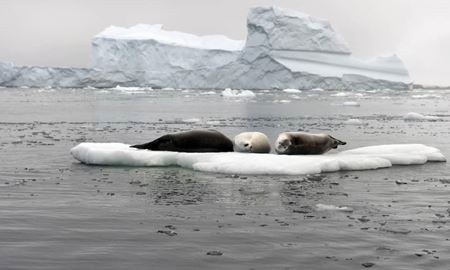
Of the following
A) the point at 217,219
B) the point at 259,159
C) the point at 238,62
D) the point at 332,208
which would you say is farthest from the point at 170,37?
the point at 217,219

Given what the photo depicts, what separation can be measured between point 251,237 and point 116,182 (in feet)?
12.2

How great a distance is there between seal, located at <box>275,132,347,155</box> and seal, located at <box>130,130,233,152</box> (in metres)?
1.04

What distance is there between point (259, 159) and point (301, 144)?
56.9 inches

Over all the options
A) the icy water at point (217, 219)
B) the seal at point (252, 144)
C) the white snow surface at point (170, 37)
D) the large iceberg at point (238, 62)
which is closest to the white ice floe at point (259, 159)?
the icy water at point (217, 219)

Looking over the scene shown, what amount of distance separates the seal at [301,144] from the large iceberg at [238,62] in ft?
197

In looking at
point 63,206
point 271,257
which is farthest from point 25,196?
point 271,257

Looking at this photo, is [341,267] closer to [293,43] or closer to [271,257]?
[271,257]

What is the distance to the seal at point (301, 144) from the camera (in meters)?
11.1

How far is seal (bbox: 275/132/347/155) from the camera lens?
11094mm

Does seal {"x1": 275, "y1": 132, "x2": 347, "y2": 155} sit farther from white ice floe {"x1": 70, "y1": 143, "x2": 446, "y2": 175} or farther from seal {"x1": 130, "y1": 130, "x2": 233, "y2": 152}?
seal {"x1": 130, "y1": 130, "x2": 233, "y2": 152}

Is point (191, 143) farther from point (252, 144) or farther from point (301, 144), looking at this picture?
point (301, 144)

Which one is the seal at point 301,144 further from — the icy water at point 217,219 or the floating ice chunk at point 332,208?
the floating ice chunk at point 332,208

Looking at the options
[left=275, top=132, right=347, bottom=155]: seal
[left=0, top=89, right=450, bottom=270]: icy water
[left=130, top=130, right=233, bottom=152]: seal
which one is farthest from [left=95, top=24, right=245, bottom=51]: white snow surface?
[left=0, top=89, right=450, bottom=270]: icy water

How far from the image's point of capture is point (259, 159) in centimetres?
1010
